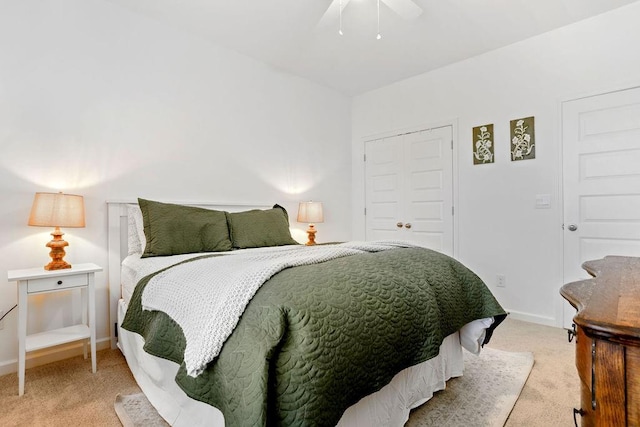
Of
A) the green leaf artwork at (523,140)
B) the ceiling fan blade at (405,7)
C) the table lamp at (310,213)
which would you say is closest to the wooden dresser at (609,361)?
the ceiling fan blade at (405,7)

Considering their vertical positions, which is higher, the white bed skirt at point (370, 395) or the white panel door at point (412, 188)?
the white panel door at point (412, 188)

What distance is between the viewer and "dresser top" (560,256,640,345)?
589 mm

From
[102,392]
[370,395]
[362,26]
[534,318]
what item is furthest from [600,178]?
[102,392]

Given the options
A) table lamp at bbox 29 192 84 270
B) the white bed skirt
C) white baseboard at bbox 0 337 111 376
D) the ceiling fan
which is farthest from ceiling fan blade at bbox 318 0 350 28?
white baseboard at bbox 0 337 111 376

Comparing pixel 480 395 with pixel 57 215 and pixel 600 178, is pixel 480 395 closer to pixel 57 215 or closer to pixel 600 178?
pixel 600 178

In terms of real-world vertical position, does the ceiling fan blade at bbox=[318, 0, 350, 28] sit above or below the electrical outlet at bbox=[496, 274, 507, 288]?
above

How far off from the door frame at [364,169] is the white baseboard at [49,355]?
10.0 feet

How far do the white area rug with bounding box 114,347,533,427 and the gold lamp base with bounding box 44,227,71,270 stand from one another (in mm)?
941

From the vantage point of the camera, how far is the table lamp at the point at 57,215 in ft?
6.65

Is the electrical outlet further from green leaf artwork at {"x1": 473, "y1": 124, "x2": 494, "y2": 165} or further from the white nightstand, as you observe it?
the white nightstand

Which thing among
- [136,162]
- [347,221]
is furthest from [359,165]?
[136,162]

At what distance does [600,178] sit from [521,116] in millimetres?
851

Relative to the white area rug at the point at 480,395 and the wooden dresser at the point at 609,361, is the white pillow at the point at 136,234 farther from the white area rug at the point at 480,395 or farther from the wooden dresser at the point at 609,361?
the wooden dresser at the point at 609,361

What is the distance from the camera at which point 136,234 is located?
248cm
